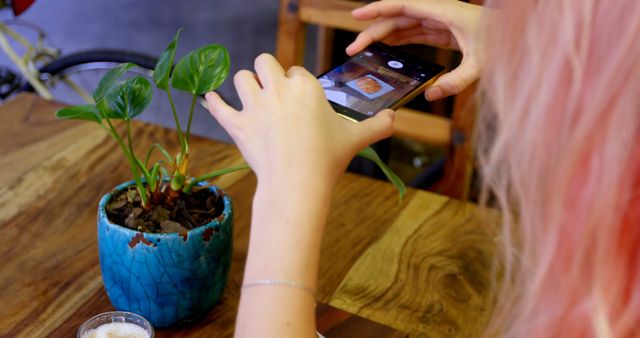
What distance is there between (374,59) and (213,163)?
1.08 ft

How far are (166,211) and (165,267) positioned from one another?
0.06 m

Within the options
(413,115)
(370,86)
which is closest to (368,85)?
(370,86)

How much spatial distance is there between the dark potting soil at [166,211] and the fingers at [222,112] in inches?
5.2

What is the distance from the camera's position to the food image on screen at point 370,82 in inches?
32.3

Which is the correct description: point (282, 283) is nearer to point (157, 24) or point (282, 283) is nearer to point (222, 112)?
point (222, 112)

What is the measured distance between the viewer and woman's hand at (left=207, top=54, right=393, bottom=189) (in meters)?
0.67

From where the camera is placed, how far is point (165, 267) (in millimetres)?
787

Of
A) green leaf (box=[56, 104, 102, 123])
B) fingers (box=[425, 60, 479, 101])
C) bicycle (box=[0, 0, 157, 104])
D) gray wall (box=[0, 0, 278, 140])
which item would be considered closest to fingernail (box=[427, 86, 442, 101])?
fingers (box=[425, 60, 479, 101])

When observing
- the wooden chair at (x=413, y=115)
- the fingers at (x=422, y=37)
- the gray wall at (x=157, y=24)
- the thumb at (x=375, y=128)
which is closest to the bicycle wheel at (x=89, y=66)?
the wooden chair at (x=413, y=115)

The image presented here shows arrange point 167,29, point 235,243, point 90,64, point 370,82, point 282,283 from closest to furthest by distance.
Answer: point 282,283
point 370,82
point 235,243
point 90,64
point 167,29

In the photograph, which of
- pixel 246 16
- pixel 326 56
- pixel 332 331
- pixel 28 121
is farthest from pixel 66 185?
pixel 246 16

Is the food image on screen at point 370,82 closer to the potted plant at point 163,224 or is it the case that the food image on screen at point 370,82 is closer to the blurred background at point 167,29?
the potted plant at point 163,224

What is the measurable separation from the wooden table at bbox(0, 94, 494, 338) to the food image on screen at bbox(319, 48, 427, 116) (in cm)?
22

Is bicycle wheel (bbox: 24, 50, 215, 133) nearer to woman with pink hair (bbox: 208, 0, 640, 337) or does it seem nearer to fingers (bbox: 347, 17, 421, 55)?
fingers (bbox: 347, 17, 421, 55)
